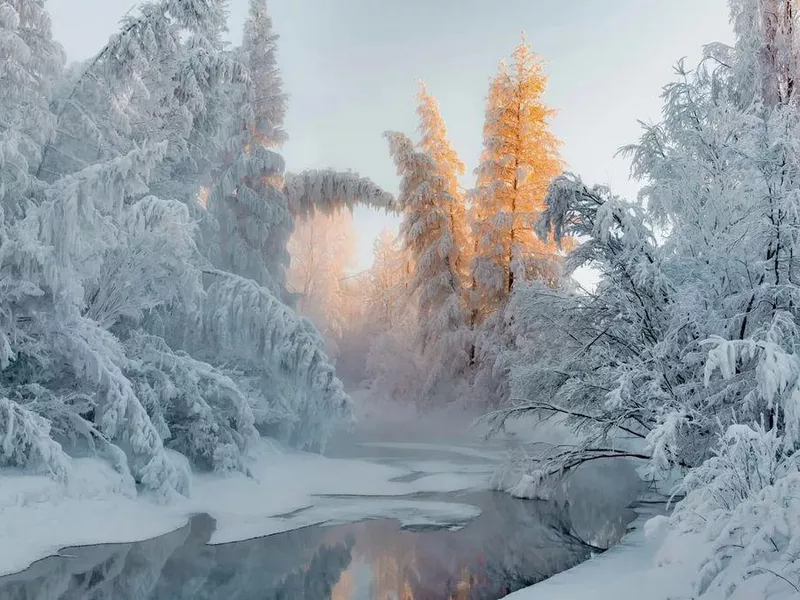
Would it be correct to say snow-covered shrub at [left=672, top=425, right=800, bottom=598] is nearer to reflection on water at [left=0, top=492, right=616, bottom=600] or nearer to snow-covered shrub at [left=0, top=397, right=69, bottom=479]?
reflection on water at [left=0, top=492, right=616, bottom=600]

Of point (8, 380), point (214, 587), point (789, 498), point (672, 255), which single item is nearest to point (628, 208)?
point (672, 255)

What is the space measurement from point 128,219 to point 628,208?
640 centimetres

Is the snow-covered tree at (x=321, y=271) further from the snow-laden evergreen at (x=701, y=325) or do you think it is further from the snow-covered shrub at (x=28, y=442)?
the snow-covered shrub at (x=28, y=442)

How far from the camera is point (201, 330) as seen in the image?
12945 millimetres

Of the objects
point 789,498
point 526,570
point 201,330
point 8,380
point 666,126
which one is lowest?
point 526,570

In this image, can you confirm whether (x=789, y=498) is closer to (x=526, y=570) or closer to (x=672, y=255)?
(x=526, y=570)

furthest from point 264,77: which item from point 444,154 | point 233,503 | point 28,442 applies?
point 28,442

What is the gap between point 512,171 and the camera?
19.7m

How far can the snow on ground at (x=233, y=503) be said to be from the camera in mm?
7457

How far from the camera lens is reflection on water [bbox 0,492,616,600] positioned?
6.46 meters

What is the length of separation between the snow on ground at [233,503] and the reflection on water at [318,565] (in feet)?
0.83

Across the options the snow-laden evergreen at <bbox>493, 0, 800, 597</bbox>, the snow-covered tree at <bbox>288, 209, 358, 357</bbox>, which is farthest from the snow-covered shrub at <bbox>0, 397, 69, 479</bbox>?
the snow-covered tree at <bbox>288, 209, 358, 357</bbox>

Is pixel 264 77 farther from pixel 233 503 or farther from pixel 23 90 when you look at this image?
pixel 233 503

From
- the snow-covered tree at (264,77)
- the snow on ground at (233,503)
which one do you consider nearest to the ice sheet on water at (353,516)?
the snow on ground at (233,503)
